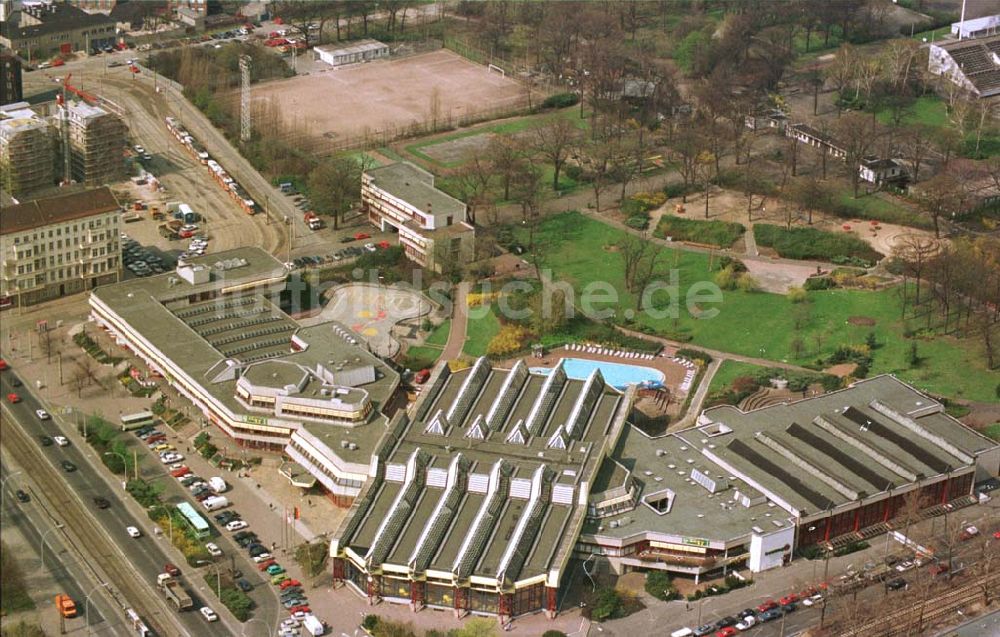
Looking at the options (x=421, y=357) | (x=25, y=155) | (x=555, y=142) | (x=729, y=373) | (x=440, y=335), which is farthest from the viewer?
(x=555, y=142)

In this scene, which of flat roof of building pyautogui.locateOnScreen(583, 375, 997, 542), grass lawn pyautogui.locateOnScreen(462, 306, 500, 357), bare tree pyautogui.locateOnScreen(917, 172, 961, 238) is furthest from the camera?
bare tree pyautogui.locateOnScreen(917, 172, 961, 238)

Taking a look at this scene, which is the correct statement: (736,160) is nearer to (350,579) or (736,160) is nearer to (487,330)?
(487,330)

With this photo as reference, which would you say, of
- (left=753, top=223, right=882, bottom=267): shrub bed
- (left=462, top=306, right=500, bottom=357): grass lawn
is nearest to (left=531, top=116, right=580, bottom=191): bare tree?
(left=753, top=223, right=882, bottom=267): shrub bed

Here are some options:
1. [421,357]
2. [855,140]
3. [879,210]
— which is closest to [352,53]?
[855,140]

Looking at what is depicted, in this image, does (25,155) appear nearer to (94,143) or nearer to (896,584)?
(94,143)

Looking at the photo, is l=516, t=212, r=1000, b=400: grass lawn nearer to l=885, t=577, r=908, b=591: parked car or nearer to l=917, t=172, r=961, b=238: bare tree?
l=917, t=172, r=961, b=238: bare tree

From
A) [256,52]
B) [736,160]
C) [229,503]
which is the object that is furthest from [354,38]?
[229,503]
